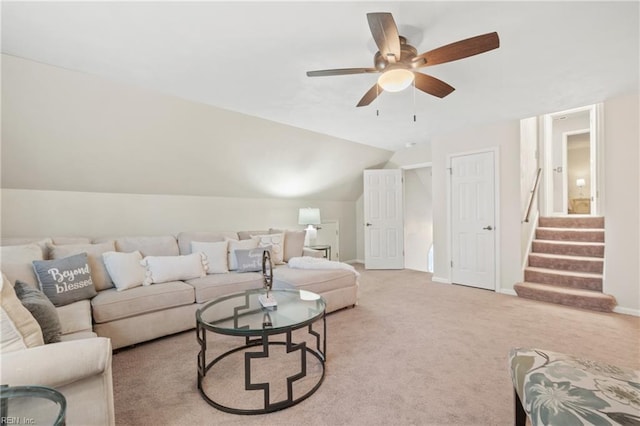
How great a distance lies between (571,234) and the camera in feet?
14.2

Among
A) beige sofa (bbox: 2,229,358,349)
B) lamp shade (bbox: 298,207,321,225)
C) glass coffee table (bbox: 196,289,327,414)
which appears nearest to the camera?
glass coffee table (bbox: 196,289,327,414)

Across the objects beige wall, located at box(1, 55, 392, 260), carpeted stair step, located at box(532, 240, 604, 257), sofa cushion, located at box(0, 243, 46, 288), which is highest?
beige wall, located at box(1, 55, 392, 260)

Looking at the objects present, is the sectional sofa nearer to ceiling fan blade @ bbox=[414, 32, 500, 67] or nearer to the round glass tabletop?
the round glass tabletop

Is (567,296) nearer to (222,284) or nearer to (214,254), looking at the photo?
(222,284)

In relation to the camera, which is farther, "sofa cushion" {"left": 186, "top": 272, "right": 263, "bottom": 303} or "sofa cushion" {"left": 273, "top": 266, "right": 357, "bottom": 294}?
"sofa cushion" {"left": 273, "top": 266, "right": 357, "bottom": 294}

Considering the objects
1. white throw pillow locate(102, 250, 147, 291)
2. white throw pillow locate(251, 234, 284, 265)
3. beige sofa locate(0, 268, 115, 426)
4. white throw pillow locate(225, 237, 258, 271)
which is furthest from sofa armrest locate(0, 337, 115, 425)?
white throw pillow locate(251, 234, 284, 265)

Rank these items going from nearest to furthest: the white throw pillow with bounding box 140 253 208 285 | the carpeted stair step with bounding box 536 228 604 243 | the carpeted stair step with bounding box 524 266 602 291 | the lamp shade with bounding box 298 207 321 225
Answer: the white throw pillow with bounding box 140 253 208 285 < the carpeted stair step with bounding box 524 266 602 291 < the carpeted stair step with bounding box 536 228 604 243 < the lamp shade with bounding box 298 207 321 225

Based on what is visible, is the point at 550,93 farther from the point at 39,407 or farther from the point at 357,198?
the point at 39,407

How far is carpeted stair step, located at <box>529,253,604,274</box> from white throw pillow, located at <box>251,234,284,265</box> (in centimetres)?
372

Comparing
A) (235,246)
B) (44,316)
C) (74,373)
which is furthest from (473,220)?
(44,316)

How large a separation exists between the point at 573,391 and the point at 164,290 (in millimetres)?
2869

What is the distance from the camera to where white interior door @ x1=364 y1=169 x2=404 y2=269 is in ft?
18.7

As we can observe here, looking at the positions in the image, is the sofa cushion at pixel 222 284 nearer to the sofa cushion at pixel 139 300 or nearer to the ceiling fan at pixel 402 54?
the sofa cushion at pixel 139 300

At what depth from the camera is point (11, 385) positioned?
40.7 inches
